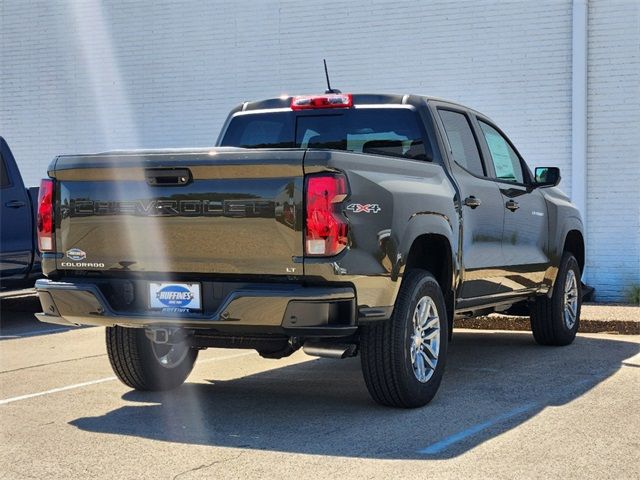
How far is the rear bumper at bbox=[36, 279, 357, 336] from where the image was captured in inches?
234

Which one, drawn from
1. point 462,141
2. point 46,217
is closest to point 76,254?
point 46,217

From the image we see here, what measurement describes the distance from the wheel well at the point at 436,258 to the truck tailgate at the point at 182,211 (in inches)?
52.2

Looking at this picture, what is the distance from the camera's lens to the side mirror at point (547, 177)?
9.24m

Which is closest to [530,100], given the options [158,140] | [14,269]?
[158,140]

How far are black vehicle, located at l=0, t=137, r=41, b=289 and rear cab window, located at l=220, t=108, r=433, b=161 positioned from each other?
15.5ft

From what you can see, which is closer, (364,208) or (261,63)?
(364,208)

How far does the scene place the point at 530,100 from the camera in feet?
51.7

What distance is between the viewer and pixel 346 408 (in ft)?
22.3

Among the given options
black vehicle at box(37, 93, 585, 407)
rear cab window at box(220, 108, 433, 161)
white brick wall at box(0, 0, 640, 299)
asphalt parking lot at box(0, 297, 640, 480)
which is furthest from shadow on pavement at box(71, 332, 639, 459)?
white brick wall at box(0, 0, 640, 299)

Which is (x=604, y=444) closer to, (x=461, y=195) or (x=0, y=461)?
(x=461, y=195)

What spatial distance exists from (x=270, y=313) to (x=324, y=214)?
62 cm

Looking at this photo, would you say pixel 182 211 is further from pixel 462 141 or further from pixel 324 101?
pixel 462 141

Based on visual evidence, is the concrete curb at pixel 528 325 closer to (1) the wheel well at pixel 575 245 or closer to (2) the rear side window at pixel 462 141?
(1) the wheel well at pixel 575 245

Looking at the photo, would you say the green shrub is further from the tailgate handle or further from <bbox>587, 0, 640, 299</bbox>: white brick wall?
the tailgate handle
